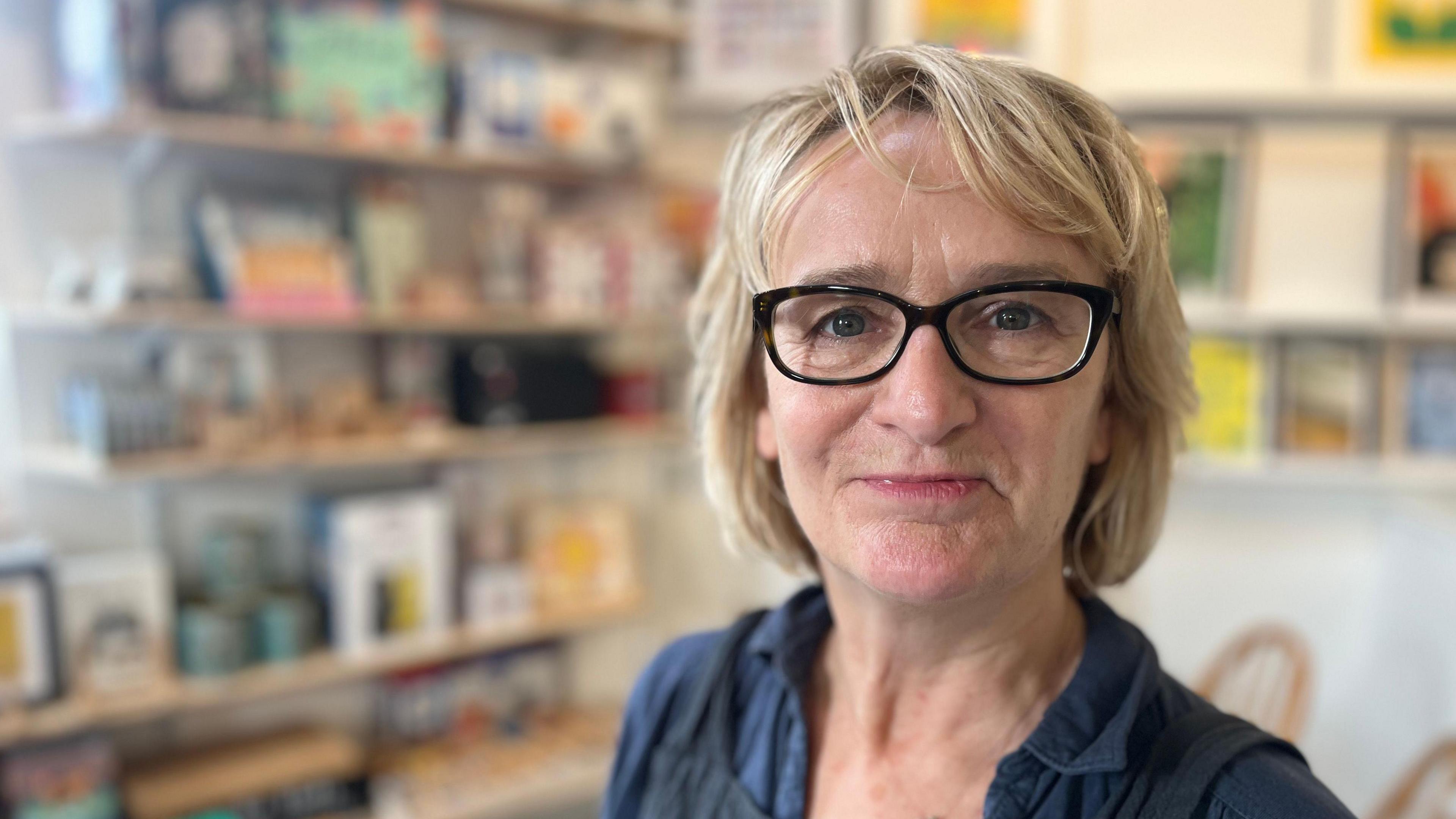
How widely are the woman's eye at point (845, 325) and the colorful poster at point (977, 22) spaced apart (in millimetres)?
2123

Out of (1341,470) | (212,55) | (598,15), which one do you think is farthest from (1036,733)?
(598,15)

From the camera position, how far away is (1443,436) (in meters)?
2.78

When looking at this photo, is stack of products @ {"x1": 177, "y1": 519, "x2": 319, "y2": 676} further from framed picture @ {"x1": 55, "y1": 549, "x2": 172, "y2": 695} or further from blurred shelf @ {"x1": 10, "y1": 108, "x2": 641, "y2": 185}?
blurred shelf @ {"x1": 10, "y1": 108, "x2": 641, "y2": 185}

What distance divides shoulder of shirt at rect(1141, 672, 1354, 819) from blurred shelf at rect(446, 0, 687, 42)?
8.41ft

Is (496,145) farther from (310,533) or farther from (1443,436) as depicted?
(1443,436)

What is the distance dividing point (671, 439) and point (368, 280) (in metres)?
1.08

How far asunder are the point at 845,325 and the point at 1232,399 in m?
2.37

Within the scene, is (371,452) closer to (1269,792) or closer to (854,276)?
(854,276)

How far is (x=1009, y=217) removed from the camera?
842 millimetres

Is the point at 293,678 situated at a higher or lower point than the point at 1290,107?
lower

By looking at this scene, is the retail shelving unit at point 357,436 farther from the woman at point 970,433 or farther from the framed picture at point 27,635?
the woman at point 970,433

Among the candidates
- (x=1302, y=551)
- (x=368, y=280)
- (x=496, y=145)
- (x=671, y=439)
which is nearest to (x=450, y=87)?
(x=496, y=145)

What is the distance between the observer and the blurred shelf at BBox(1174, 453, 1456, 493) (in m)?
2.75

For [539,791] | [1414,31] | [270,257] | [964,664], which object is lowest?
[539,791]
